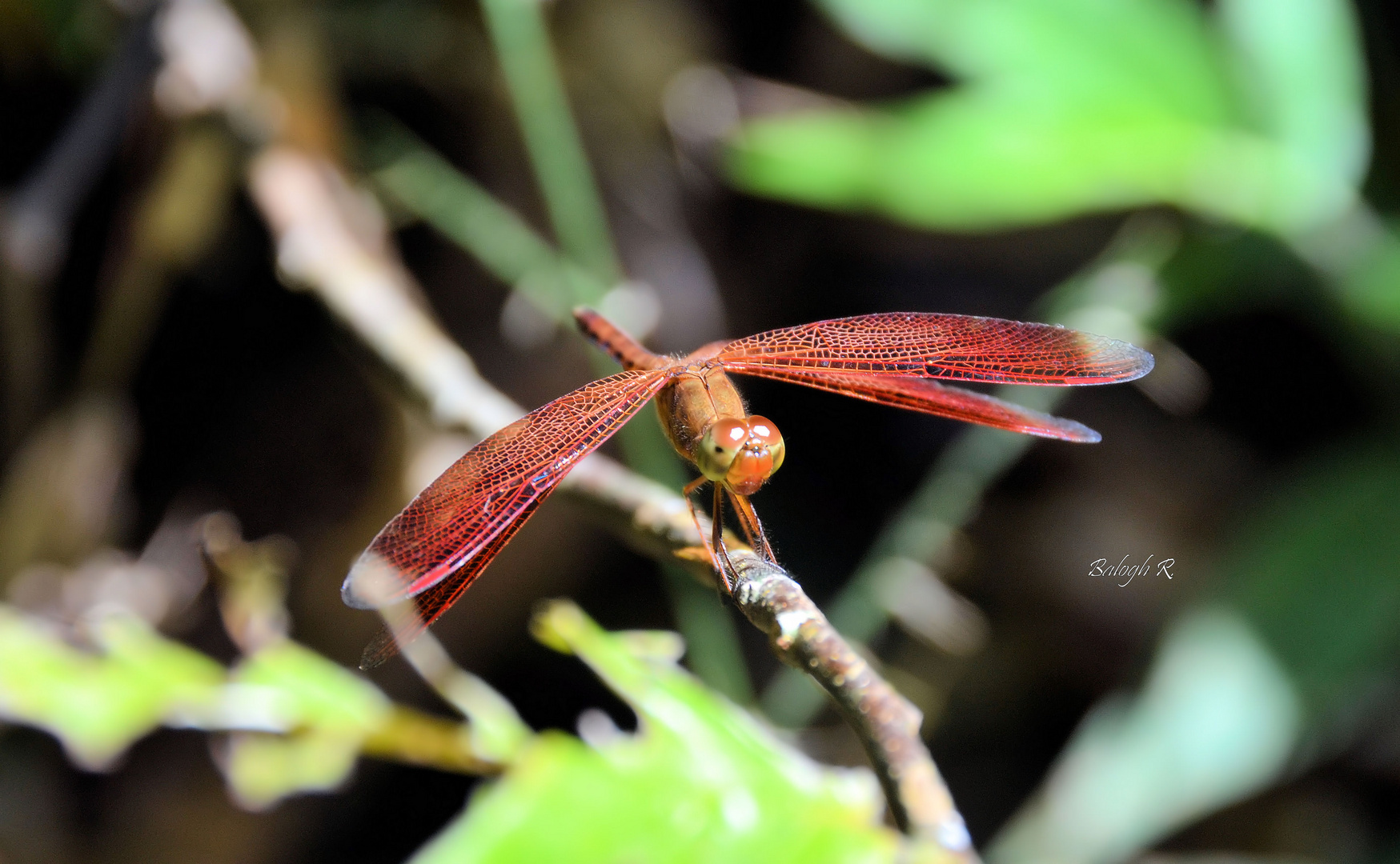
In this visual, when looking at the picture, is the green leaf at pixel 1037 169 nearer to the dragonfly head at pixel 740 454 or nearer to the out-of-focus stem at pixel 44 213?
the dragonfly head at pixel 740 454

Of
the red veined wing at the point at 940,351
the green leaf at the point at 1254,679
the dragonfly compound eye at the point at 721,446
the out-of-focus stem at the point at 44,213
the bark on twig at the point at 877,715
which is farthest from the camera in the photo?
the out-of-focus stem at the point at 44,213

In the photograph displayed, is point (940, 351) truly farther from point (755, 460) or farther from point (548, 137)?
point (548, 137)

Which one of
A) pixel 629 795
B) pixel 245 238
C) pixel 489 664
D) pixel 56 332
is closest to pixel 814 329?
pixel 629 795

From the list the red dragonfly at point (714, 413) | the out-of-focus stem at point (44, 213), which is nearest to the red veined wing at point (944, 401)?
the red dragonfly at point (714, 413)

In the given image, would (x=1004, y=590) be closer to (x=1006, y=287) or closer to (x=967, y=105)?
(x=1006, y=287)

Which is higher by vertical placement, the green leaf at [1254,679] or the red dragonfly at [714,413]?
the red dragonfly at [714,413]

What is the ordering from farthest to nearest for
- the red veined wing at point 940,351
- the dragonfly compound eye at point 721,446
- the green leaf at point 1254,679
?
the green leaf at point 1254,679
the red veined wing at point 940,351
the dragonfly compound eye at point 721,446
